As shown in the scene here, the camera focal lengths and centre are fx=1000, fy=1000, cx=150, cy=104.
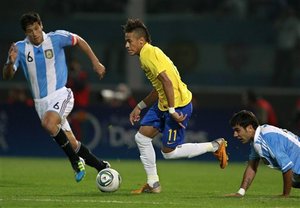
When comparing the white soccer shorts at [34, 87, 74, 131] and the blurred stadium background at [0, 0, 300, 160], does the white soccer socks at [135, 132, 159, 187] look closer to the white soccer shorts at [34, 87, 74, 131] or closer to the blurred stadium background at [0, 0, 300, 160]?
the white soccer shorts at [34, 87, 74, 131]

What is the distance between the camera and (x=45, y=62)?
13086 millimetres

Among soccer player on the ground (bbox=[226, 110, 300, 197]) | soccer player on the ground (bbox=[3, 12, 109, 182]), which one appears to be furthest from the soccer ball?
soccer player on the ground (bbox=[226, 110, 300, 197])

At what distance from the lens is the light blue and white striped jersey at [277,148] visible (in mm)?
10891

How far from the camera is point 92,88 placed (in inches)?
979

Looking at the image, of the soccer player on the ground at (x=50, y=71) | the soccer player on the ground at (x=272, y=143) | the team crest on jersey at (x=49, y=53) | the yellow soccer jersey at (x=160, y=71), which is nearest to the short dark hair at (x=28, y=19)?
the soccer player on the ground at (x=50, y=71)

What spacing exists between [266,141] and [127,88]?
1319 cm

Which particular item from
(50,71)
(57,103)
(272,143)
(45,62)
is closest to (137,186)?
(57,103)

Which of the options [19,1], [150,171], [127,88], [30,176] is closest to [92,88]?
[127,88]

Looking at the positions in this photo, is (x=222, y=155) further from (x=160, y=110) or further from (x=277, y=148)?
(x=277, y=148)

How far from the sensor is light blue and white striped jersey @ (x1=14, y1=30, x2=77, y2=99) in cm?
1305

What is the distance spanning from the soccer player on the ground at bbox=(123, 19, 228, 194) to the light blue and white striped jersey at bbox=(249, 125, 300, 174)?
124 cm

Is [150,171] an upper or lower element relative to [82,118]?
upper

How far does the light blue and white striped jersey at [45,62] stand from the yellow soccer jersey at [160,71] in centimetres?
159

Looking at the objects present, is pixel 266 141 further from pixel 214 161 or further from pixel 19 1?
pixel 19 1
